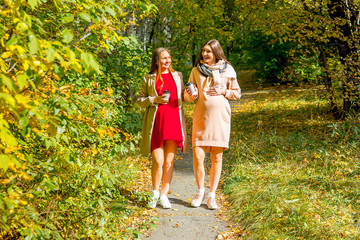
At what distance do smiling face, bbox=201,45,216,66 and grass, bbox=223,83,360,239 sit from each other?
6.08ft

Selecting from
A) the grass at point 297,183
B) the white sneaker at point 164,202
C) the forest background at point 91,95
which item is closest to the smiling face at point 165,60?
the forest background at point 91,95

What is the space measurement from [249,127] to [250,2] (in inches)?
143

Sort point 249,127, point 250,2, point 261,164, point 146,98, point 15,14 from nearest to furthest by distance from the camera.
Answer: point 15,14, point 146,98, point 261,164, point 249,127, point 250,2

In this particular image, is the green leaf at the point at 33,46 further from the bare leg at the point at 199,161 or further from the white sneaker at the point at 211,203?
the white sneaker at the point at 211,203

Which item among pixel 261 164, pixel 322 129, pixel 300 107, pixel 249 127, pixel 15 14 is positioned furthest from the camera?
pixel 300 107

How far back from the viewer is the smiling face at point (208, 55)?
4467mm

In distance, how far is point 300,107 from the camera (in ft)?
34.8

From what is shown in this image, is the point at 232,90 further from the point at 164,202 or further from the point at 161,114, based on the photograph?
the point at 164,202

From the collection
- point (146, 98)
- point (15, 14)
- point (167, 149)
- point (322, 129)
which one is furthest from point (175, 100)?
point (322, 129)

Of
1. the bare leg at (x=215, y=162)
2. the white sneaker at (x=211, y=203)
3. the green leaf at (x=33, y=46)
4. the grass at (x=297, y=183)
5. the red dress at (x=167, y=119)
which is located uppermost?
the green leaf at (x=33, y=46)

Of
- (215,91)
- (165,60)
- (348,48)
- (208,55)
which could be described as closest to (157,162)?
(215,91)

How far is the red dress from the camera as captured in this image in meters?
4.39

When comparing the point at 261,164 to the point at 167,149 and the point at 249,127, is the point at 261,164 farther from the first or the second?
the point at 249,127

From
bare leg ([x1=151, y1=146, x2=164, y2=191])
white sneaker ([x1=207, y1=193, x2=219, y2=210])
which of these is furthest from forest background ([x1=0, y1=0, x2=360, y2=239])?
white sneaker ([x1=207, y1=193, x2=219, y2=210])
